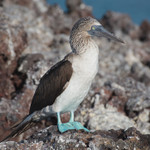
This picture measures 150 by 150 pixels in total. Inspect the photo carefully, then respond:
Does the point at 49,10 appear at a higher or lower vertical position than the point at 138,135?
higher

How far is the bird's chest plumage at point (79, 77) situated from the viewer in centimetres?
439

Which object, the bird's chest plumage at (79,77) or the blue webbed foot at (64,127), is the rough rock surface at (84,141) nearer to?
the blue webbed foot at (64,127)

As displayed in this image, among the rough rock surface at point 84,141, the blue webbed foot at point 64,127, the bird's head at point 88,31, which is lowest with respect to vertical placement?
the rough rock surface at point 84,141

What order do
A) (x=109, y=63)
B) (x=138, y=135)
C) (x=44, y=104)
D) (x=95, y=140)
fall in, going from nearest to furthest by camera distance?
1. (x=95, y=140)
2. (x=138, y=135)
3. (x=44, y=104)
4. (x=109, y=63)

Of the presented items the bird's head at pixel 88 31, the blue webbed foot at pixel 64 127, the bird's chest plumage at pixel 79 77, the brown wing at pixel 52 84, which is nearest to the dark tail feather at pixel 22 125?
the brown wing at pixel 52 84

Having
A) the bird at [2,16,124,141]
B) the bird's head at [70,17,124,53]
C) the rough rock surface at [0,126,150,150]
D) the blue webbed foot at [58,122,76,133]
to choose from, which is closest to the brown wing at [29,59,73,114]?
the bird at [2,16,124,141]

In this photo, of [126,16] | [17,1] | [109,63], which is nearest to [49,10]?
[17,1]

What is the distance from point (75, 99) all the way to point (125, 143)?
1.21 metres

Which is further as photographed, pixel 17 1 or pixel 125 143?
pixel 17 1

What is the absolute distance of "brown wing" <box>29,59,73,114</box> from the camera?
14.8 feet

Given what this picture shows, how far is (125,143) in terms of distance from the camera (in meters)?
3.70

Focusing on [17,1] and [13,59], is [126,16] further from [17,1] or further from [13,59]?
[13,59]

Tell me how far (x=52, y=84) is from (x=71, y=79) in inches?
16.0

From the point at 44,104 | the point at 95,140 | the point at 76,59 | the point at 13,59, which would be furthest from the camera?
the point at 13,59
